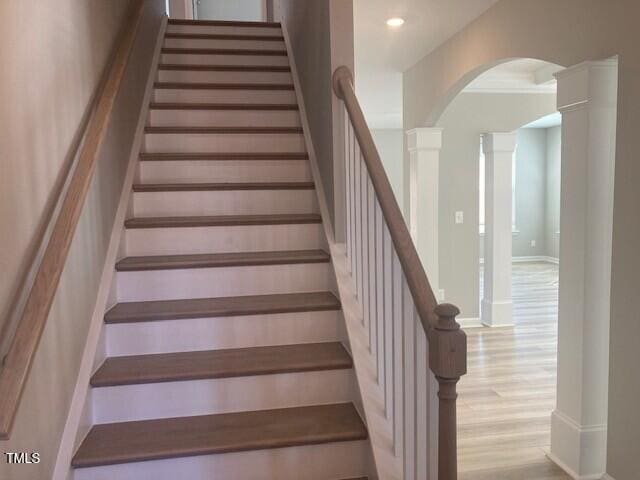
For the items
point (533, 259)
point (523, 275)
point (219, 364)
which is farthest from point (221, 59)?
point (533, 259)

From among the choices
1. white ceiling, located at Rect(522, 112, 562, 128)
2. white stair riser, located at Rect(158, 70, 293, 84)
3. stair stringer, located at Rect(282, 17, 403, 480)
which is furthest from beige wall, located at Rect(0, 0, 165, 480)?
white ceiling, located at Rect(522, 112, 562, 128)

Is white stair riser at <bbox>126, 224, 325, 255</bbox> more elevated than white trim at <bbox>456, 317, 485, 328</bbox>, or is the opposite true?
white stair riser at <bbox>126, 224, 325, 255</bbox>

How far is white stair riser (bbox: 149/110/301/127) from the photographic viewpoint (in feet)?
10.4

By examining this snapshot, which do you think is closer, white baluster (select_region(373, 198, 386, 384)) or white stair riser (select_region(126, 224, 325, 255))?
white baluster (select_region(373, 198, 386, 384))

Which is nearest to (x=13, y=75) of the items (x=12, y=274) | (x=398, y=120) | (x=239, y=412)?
(x=12, y=274)

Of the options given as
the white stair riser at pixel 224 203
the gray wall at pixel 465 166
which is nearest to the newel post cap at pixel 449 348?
the white stair riser at pixel 224 203

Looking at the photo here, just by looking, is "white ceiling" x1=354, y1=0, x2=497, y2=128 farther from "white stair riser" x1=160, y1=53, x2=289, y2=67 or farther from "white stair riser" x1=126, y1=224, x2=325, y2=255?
"white stair riser" x1=126, y1=224, x2=325, y2=255

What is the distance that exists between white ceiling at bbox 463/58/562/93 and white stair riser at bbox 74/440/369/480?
376 centimetres

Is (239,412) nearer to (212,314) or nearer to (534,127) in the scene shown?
(212,314)

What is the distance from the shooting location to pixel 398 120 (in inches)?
344

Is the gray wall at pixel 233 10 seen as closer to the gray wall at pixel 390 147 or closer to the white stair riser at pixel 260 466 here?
the gray wall at pixel 390 147

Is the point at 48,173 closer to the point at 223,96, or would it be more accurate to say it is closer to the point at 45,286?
the point at 45,286

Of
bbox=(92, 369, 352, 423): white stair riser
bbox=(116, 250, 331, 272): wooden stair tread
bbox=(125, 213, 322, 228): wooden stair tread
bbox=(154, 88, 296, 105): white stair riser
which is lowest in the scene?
bbox=(92, 369, 352, 423): white stair riser

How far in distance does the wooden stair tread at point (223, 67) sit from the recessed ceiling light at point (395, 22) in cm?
81
